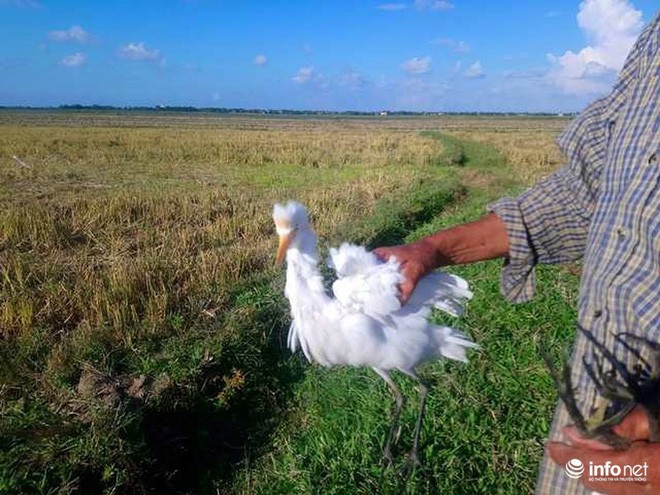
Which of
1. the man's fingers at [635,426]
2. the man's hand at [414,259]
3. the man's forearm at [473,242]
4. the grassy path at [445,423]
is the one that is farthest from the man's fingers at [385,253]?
the grassy path at [445,423]

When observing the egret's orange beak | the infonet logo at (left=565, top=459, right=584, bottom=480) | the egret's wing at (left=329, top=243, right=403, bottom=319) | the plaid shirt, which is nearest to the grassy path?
the egret's wing at (left=329, top=243, right=403, bottom=319)

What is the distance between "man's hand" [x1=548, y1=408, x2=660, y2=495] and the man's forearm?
797 millimetres

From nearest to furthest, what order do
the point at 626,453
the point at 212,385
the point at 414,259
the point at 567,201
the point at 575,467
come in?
the point at 626,453 < the point at 575,467 < the point at 567,201 < the point at 414,259 < the point at 212,385

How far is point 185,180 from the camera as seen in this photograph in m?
18.1

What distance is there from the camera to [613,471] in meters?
1.11

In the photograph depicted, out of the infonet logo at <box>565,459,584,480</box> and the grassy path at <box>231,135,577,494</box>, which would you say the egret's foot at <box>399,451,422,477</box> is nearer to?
the grassy path at <box>231,135,577,494</box>

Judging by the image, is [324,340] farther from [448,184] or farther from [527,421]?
[448,184]

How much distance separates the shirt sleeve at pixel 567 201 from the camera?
156cm

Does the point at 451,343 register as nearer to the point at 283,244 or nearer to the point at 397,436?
the point at 397,436

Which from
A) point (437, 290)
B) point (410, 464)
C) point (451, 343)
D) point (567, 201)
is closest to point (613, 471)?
point (567, 201)

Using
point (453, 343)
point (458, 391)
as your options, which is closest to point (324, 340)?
point (453, 343)

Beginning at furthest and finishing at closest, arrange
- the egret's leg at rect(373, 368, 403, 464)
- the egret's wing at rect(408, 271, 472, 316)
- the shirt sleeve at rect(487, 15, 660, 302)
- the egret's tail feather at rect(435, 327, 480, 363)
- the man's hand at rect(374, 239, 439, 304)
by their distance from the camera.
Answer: the egret's leg at rect(373, 368, 403, 464) → the egret's tail feather at rect(435, 327, 480, 363) → the egret's wing at rect(408, 271, 472, 316) → the man's hand at rect(374, 239, 439, 304) → the shirt sleeve at rect(487, 15, 660, 302)

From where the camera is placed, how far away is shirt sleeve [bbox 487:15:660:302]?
156 cm

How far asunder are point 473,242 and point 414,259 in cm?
23
